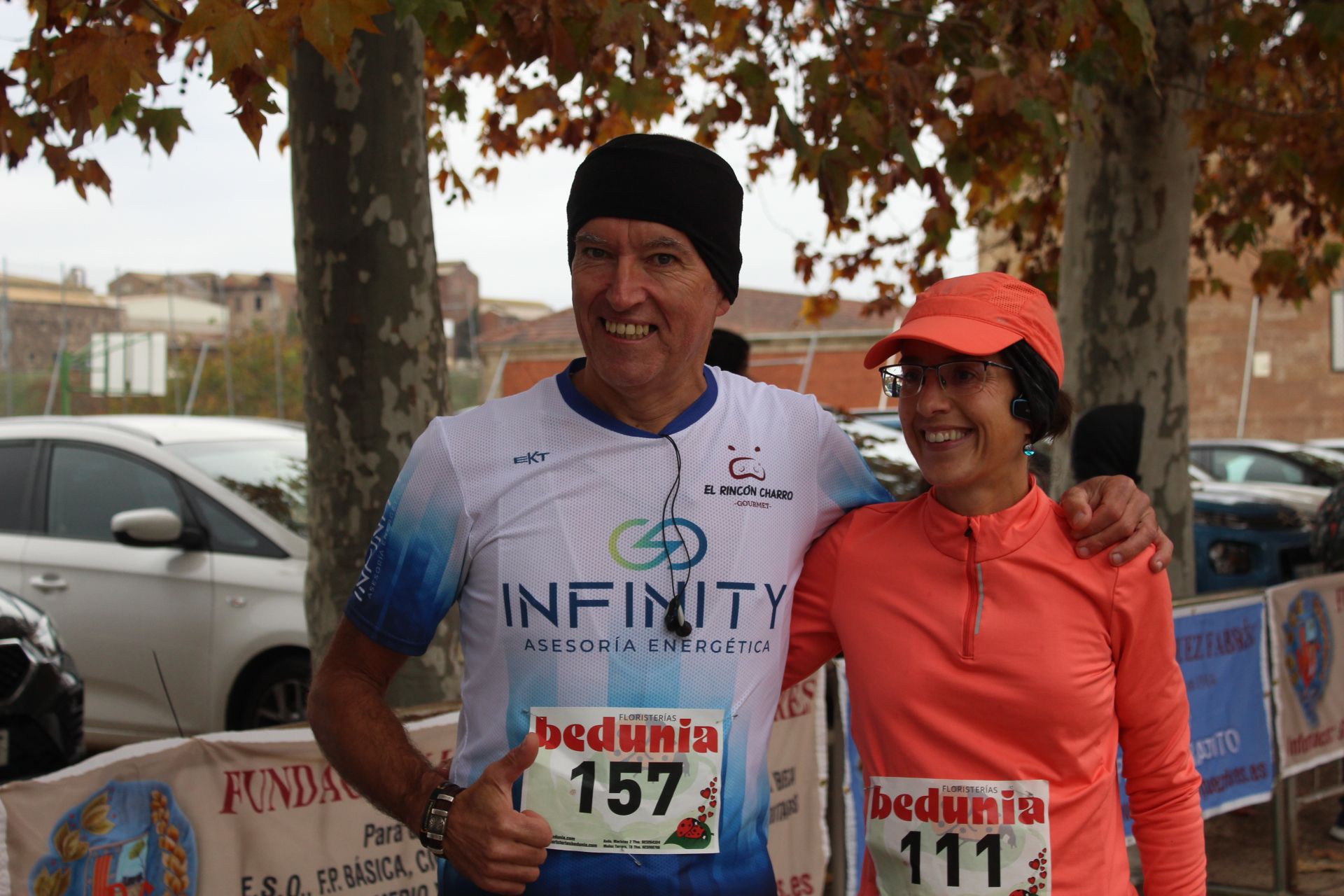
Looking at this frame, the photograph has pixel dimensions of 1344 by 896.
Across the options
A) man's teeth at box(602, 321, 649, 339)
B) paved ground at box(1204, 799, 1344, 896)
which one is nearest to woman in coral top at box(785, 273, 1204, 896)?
man's teeth at box(602, 321, 649, 339)

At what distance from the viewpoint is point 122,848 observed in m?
3.29

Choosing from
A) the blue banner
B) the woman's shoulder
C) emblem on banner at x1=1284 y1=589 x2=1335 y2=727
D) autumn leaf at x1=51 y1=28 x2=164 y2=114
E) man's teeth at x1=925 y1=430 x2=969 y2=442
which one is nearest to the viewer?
man's teeth at x1=925 y1=430 x2=969 y2=442

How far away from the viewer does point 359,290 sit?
4.27 metres

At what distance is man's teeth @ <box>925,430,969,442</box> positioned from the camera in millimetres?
2238

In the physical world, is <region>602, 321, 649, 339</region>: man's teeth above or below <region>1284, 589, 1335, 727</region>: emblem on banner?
above

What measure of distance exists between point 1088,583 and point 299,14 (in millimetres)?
2177

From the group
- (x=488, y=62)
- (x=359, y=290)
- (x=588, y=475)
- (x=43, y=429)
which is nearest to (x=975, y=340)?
(x=588, y=475)

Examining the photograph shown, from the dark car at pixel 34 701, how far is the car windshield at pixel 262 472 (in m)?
1.61

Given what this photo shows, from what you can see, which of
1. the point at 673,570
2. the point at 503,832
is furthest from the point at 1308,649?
the point at 503,832

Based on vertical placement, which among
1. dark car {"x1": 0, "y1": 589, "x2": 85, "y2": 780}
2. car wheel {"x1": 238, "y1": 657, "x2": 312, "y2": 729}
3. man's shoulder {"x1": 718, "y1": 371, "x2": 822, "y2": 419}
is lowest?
car wheel {"x1": 238, "y1": 657, "x2": 312, "y2": 729}

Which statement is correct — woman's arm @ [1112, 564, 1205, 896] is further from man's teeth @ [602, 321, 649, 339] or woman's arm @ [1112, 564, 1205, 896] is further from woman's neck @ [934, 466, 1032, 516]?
man's teeth @ [602, 321, 649, 339]

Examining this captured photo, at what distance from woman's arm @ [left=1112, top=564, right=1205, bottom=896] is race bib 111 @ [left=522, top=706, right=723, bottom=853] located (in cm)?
70

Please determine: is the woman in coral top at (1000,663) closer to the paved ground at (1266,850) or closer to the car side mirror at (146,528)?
the paved ground at (1266,850)

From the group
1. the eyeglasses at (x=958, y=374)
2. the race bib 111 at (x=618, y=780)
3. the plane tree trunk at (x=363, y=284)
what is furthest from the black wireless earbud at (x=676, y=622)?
the plane tree trunk at (x=363, y=284)
